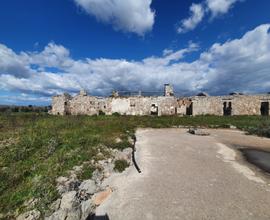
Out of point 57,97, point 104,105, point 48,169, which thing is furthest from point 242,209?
point 57,97

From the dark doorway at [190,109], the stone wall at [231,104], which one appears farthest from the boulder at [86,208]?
the dark doorway at [190,109]

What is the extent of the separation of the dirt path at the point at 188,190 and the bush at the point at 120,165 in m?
0.28

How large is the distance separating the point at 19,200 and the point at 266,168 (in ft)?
29.7

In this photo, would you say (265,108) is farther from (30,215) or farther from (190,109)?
(30,215)

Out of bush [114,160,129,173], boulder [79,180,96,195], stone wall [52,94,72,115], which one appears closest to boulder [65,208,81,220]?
boulder [79,180,96,195]

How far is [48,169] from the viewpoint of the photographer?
312 inches

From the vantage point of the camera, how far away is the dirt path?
531cm

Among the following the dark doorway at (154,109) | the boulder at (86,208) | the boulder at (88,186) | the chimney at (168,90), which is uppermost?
the chimney at (168,90)

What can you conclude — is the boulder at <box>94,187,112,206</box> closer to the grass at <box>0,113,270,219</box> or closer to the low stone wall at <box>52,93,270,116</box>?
the grass at <box>0,113,270,219</box>

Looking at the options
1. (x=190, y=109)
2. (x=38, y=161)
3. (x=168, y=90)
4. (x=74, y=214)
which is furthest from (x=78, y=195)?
(x=190, y=109)

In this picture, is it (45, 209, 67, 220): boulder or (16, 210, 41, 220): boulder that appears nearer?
(45, 209, 67, 220): boulder

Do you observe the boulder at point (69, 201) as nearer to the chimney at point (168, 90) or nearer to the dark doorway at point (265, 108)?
the chimney at point (168, 90)

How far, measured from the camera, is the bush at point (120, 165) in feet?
28.2

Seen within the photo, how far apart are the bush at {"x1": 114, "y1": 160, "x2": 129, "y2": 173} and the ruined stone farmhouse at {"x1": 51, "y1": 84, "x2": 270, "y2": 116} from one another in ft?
77.2
